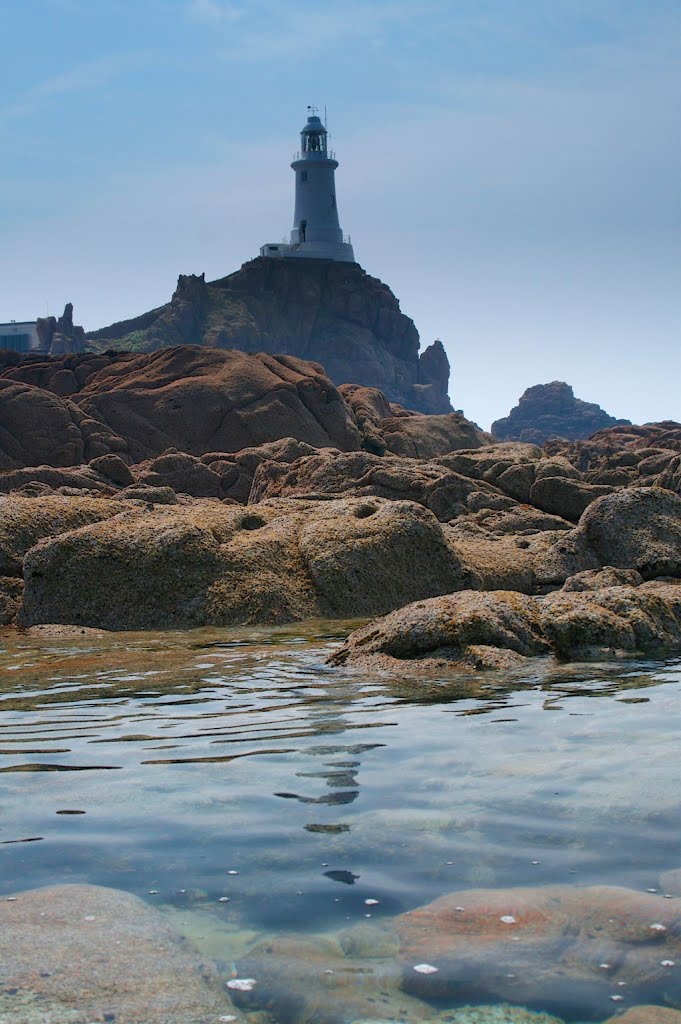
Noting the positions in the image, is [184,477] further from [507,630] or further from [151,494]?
[507,630]

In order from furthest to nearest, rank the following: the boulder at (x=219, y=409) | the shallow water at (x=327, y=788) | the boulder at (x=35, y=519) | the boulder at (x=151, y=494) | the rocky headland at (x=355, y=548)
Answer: the boulder at (x=219, y=409) → the boulder at (x=151, y=494) → the boulder at (x=35, y=519) → the rocky headland at (x=355, y=548) → the shallow water at (x=327, y=788)

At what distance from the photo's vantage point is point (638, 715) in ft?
24.2

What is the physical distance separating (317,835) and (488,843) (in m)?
0.75

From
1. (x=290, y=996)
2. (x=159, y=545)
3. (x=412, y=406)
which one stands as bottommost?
(x=290, y=996)

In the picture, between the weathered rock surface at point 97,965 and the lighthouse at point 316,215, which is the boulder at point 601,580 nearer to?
the weathered rock surface at point 97,965

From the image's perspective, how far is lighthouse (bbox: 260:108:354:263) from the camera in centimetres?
12800

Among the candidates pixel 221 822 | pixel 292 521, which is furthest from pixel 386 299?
pixel 221 822

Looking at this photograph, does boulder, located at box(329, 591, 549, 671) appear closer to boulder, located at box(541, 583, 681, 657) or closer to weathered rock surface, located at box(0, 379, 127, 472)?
boulder, located at box(541, 583, 681, 657)

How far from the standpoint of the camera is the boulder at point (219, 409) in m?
36.2

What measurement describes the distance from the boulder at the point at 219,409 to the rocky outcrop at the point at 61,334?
78.9 m

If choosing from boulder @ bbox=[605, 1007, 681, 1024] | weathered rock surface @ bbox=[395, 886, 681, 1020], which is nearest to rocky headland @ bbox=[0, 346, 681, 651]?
weathered rock surface @ bbox=[395, 886, 681, 1020]

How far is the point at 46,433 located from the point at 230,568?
2280 cm

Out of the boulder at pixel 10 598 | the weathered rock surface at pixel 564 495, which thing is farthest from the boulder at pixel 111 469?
the boulder at pixel 10 598

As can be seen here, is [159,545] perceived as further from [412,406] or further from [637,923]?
[412,406]
